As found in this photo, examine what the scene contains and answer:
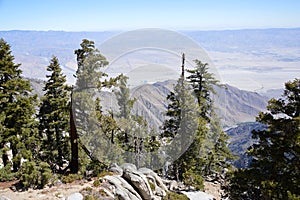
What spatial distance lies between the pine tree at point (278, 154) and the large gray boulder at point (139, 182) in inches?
196

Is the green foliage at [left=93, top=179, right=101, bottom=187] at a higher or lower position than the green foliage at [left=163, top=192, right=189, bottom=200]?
higher

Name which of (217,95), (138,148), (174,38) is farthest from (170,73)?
(217,95)

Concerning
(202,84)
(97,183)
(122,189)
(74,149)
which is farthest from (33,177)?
(202,84)

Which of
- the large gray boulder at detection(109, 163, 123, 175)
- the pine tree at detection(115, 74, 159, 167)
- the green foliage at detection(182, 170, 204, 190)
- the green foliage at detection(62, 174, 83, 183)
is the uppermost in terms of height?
the pine tree at detection(115, 74, 159, 167)

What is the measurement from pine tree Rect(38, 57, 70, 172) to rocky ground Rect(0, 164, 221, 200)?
5231 mm

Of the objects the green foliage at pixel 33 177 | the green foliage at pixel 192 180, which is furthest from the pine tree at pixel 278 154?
the green foliage at pixel 33 177

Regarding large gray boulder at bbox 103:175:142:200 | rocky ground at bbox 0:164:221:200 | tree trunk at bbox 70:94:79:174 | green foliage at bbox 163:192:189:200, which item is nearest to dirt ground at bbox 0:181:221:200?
rocky ground at bbox 0:164:221:200

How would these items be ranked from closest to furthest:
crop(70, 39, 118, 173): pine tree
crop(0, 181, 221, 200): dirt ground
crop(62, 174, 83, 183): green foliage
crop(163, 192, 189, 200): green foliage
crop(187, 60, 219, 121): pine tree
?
crop(0, 181, 221, 200): dirt ground < crop(70, 39, 118, 173): pine tree < crop(62, 174, 83, 183): green foliage < crop(163, 192, 189, 200): green foliage < crop(187, 60, 219, 121): pine tree

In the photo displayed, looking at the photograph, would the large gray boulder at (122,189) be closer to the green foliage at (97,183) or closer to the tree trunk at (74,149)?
the green foliage at (97,183)

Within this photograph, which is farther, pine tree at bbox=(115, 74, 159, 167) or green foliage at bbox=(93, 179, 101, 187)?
pine tree at bbox=(115, 74, 159, 167)

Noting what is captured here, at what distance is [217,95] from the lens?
2269 centimetres

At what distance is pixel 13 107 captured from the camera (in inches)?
752

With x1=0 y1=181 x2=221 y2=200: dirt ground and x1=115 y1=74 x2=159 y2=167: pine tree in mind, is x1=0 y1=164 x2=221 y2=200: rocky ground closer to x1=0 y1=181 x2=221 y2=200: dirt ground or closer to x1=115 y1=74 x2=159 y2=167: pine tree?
x1=0 y1=181 x2=221 y2=200: dirt ground

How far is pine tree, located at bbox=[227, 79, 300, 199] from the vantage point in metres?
12.9
